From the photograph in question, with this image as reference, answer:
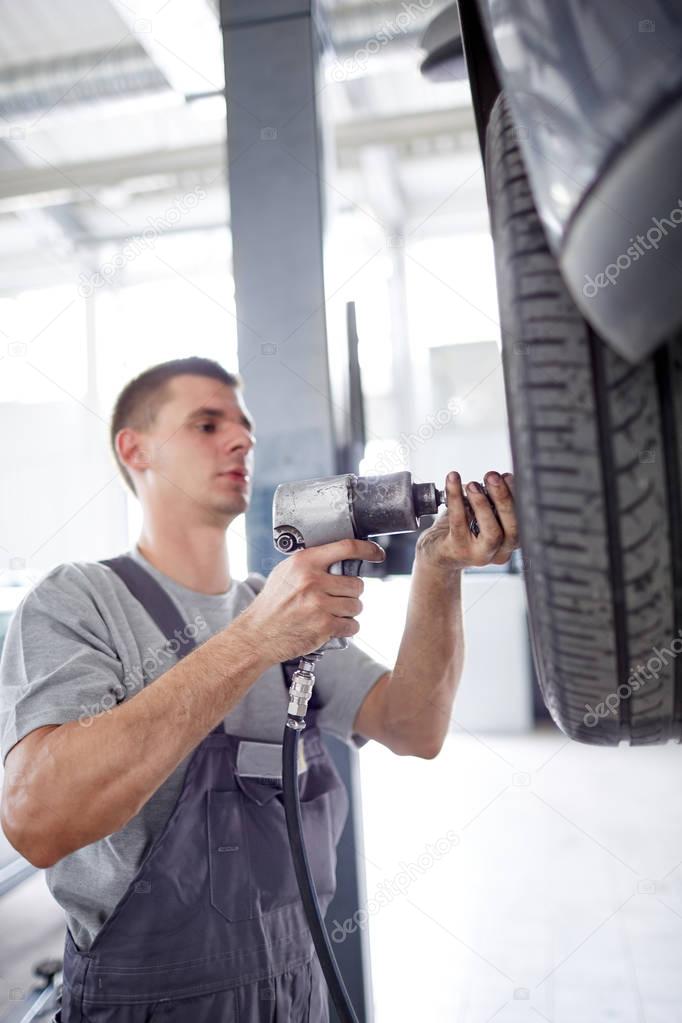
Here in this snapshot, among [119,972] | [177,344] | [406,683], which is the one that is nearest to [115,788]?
[119,972]

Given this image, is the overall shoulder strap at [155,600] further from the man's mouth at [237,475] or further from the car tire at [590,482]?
the car tire at [590,482]

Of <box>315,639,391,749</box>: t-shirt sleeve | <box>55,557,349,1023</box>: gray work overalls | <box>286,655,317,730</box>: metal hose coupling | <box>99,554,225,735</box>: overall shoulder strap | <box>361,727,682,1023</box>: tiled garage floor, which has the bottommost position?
<box>361,727,682,1023</box>: tiled garage floor

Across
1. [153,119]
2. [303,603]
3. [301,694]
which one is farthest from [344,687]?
[153,119]

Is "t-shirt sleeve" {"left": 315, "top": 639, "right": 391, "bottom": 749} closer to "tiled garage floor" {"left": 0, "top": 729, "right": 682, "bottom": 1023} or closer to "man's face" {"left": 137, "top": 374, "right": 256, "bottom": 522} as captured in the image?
"man's face" {"left": 137, "top": 374, "right": 256, "bottom": 522}

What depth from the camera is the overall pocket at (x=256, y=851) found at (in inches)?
37.9

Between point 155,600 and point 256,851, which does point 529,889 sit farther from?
point 155,600

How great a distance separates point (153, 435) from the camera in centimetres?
133

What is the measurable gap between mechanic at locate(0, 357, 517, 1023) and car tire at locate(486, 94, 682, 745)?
34cm

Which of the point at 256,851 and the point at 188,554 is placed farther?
the point at 188,554

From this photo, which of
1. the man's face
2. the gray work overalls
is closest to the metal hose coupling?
the gray work overalls

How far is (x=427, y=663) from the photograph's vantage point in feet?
3.78

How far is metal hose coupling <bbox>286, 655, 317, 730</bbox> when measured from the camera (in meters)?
0.96

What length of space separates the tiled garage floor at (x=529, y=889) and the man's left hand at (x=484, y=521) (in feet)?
4.36

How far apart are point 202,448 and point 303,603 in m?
0.48
